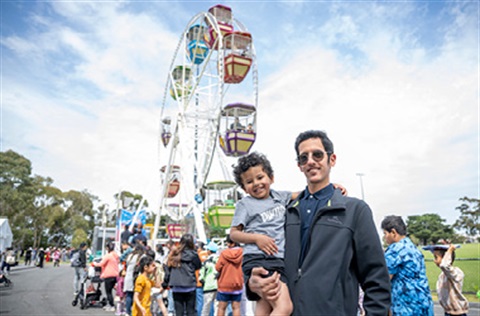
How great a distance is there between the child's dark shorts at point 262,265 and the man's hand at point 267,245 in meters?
0.03

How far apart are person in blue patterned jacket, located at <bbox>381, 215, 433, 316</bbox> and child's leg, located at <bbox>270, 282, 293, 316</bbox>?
2.11m

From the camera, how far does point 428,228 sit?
72.4 m

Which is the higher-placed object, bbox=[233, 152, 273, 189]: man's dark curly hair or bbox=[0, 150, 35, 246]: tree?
A: bbox=[0, 150, 35, 246]: tree

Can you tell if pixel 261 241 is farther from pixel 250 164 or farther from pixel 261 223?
pixel 250 164

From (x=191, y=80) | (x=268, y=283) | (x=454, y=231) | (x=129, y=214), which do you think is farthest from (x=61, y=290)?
(x=454, y=231)

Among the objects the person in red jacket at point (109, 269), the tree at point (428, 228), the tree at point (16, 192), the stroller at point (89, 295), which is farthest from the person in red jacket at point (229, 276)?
the tree at point (428, 228)

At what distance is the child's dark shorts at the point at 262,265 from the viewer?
6.35 ft

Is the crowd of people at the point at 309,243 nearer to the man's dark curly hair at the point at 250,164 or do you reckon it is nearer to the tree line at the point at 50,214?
the man's dark curly hair at the point at 250,164

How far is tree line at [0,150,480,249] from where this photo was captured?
44.9 m

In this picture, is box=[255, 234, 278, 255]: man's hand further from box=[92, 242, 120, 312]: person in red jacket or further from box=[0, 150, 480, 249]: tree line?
box=[0, 150, 480, 249]: tree line

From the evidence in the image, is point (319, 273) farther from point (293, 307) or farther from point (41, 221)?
point (41, 221)

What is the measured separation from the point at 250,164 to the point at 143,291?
4248mm

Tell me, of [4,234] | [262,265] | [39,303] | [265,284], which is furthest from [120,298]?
[4,234]

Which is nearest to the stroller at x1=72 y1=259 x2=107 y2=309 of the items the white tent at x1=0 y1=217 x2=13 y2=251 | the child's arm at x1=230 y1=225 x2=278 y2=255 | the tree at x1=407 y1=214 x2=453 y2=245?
the child's arm at x1=230 y1=225 x2=278 y2=255
